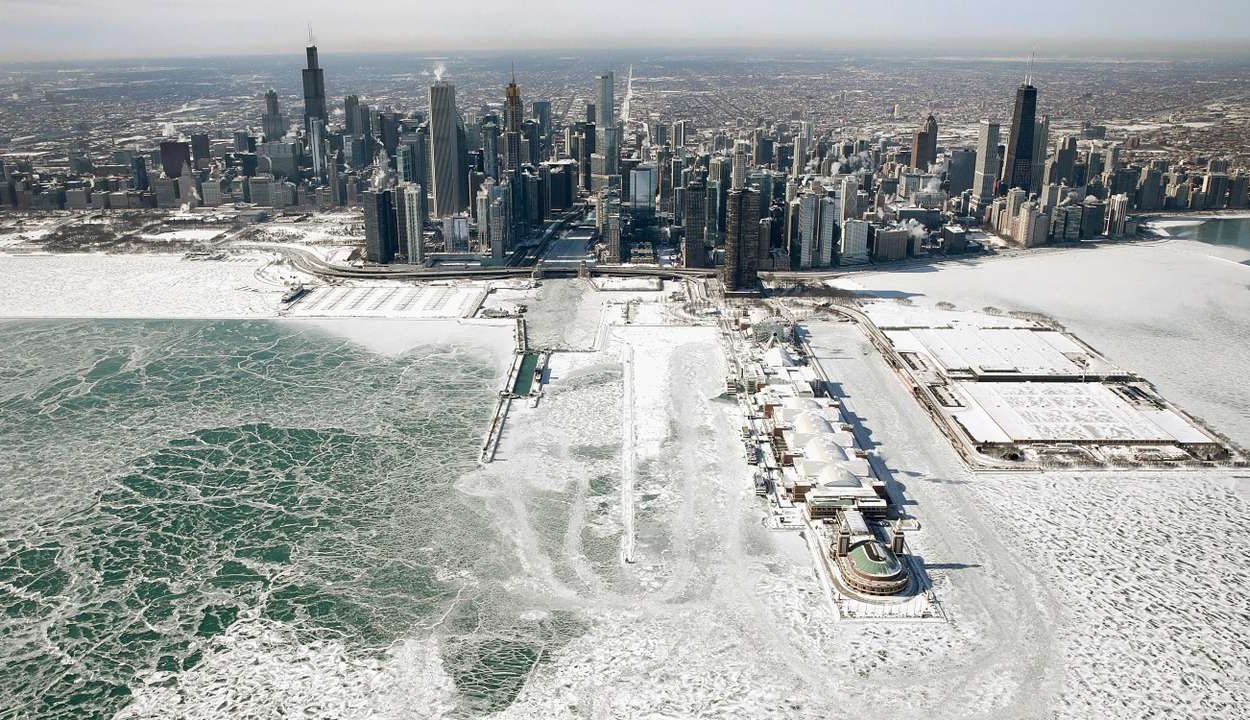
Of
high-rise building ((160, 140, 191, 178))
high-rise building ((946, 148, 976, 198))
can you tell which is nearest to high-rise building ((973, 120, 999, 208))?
high-rise building ((946, 148, 976, 198))

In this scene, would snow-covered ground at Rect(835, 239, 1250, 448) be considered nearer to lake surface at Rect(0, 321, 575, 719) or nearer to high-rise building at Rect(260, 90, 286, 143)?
lake surface at Rect(0, 321, 575, 719)

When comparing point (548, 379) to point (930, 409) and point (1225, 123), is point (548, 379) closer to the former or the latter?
point (930, 409)

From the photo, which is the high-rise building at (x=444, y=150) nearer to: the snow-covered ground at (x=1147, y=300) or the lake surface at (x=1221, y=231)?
the snow-covered ground at (x=1147, y=300)

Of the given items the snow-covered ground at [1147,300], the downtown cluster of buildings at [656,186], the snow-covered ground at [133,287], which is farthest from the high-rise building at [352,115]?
the snow-covered ground at [1147,300]

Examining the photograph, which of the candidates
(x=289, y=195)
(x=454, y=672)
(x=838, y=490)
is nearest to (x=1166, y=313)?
(x=838, y=490)

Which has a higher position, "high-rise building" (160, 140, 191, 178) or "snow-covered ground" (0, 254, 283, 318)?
"high-rise building" (160, 140, 191, 178)
